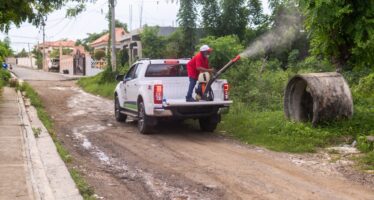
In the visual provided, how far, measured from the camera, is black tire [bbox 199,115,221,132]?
1204cm

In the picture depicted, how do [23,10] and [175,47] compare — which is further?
[175,47]

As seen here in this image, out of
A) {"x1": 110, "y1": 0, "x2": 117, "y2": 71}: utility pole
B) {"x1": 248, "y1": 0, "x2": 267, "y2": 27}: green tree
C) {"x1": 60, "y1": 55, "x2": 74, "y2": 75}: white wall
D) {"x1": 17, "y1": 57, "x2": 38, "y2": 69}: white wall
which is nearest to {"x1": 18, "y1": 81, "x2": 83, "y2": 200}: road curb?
{"x1": 248, "y1": 0, "x2": 267, "y2": 27}: green tree

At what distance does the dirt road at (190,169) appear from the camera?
669 centimetres

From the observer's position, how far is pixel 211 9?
22.4 m

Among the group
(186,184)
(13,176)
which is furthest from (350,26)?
(13,176)

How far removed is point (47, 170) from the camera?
7.50m

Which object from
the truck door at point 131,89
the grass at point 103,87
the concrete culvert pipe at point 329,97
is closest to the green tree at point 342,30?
the concrete culvert pipe at point 329,97

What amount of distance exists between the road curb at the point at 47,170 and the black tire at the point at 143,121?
216 centimetres

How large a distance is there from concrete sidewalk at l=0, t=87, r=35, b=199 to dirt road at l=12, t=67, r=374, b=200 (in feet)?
2.95

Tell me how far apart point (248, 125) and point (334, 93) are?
2.29 metres

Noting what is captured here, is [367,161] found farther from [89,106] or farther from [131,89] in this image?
[89,106]

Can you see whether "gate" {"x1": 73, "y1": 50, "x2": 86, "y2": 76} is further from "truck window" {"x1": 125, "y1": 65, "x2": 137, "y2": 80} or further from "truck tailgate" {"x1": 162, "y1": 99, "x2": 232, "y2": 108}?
"truck tailgate" {"x1": 162, "y1": 99, "x2": 232, "y2": 108}

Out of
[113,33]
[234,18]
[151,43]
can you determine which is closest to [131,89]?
[234,18]

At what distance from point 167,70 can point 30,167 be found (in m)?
5.53
